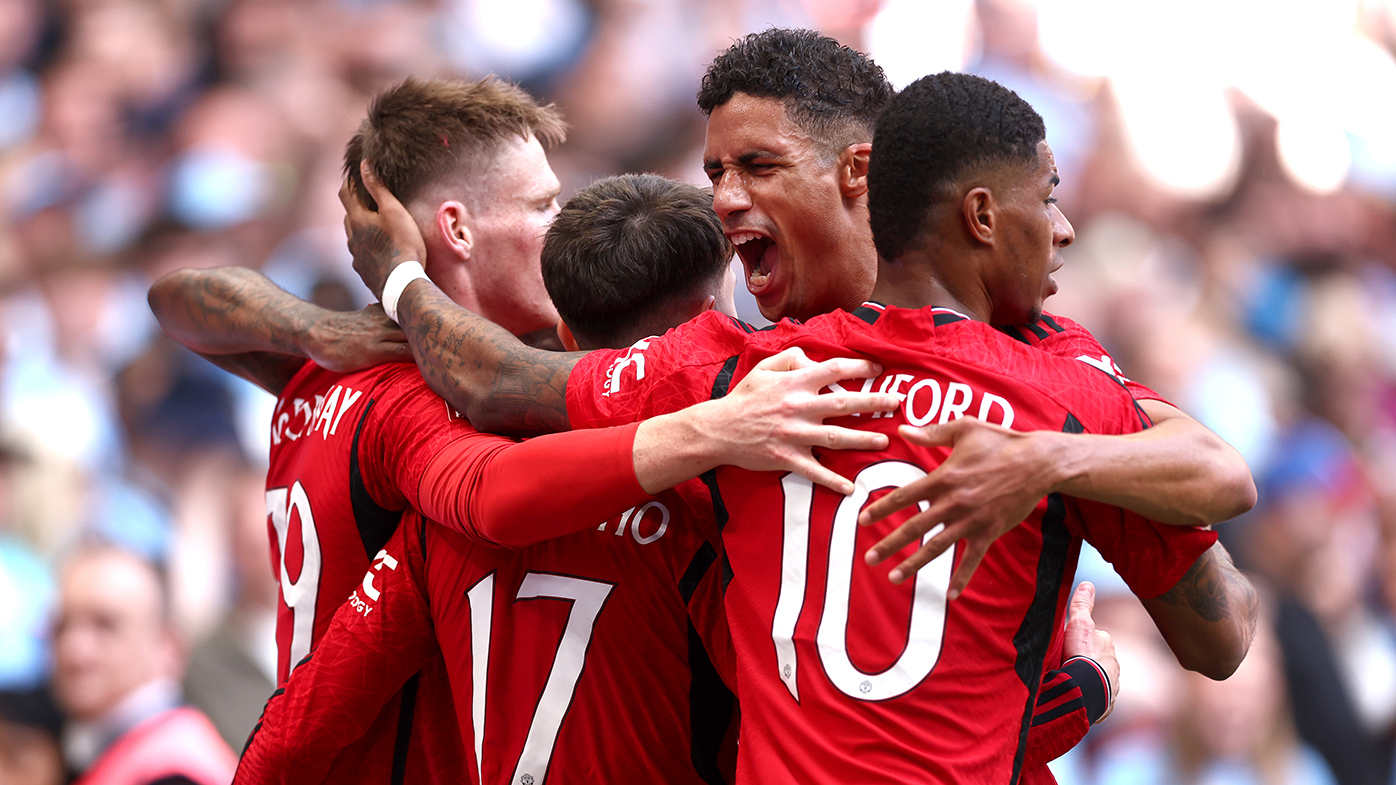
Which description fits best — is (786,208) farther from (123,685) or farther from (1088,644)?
(123,685)

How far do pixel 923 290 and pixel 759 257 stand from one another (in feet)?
1.84

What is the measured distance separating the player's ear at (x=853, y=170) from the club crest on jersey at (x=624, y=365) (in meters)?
0.55

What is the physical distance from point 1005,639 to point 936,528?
0.59ft

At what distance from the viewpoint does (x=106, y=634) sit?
541 cm

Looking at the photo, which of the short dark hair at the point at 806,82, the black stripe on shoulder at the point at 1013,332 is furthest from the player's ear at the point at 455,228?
the black stripe on shoulder at the point at 1013,332

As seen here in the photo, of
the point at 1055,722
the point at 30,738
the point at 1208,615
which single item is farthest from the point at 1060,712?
the point at 30,738

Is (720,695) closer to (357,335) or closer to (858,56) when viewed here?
(357,335)

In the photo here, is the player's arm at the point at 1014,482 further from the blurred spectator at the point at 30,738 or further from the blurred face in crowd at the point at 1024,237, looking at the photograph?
the blurred spectator at the point at 30,738

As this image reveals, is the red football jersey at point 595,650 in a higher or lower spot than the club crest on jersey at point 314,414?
lower

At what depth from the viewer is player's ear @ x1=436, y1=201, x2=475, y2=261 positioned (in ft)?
8.37

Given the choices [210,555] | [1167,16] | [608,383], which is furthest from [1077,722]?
[1167,16]

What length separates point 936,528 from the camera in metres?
1.54

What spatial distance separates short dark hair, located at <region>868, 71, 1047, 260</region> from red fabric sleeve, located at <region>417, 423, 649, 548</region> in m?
0.52

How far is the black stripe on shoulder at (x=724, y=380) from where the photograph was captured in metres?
1.77
